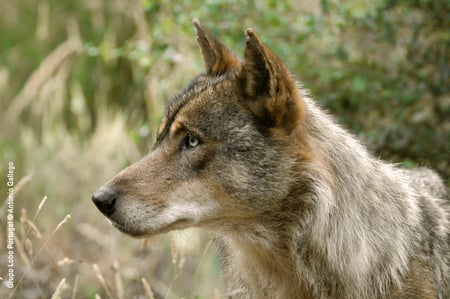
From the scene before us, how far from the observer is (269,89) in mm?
4602

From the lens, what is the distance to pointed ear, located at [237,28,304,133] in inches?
177

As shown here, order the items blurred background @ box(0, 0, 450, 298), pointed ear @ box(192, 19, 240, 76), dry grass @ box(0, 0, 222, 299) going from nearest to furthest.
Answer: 1. pointed ear @ box(192, 19, 240, 76)
2. dry grass @ box(0, 0, 222, 299)
3. blurred background @ box(0, 0, 450, 298)

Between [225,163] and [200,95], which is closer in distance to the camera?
[225,163]

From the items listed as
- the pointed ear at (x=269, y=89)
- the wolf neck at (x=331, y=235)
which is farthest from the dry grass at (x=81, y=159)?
the pointed ear at (x=269, y=89)

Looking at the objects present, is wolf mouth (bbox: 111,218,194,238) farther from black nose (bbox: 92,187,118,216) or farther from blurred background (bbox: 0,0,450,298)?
blurred background (bbox: 0,0,450,298)

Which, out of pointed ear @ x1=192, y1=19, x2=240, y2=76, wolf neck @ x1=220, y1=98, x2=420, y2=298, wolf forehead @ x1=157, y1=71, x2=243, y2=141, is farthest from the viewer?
pointed ear @ x1=192, y1=19, x2=240, y2=76

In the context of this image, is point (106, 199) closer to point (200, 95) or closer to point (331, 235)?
point (200, 95)

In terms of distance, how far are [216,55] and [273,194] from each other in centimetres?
109

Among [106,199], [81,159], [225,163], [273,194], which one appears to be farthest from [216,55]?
[81,159]

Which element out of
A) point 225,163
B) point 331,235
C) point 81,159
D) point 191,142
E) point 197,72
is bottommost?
point 81,159

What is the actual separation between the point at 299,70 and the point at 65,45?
402 cm

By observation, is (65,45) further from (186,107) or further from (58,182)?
(186,107)

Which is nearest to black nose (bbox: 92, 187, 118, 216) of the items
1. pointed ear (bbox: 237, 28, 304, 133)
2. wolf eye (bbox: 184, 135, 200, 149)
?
wolf eye (bbox: 184, 135, 200, 149)

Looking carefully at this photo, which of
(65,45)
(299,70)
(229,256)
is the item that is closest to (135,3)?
(65,45)
